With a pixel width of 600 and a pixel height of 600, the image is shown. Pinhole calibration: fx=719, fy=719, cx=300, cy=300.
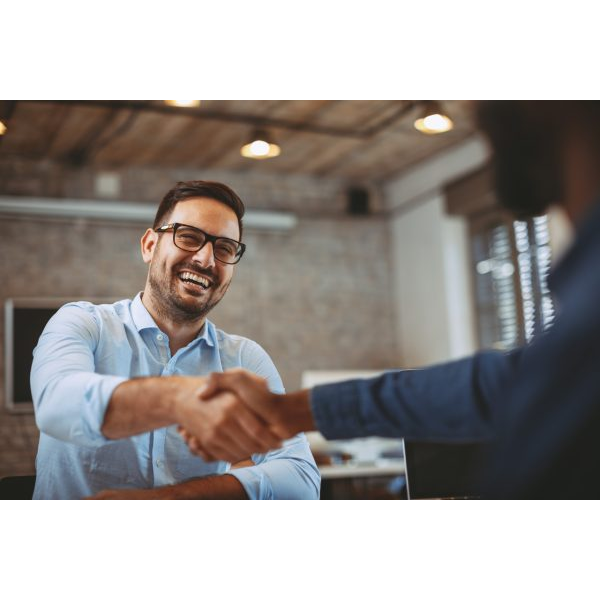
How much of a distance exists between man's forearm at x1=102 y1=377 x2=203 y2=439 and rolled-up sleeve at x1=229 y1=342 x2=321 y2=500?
24cm

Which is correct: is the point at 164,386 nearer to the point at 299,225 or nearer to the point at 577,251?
the point at 577,251

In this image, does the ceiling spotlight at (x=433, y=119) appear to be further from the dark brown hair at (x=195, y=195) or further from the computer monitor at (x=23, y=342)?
the computer monitor at (x=23, y=342)

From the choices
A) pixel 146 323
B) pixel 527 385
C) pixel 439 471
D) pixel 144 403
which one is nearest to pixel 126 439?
pixel 144 403

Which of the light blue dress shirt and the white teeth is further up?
the white teeth

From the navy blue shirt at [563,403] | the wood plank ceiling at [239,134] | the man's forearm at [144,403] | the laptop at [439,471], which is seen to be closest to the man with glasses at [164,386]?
the man's forearm at [144,403]

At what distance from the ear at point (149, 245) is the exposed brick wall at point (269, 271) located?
0.04m

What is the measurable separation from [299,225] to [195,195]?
226 cm

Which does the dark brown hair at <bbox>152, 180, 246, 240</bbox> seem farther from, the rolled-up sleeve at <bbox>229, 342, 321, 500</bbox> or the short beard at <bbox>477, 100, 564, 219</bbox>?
the short beard at <bbox>477, 100, 564, 219</bbox>

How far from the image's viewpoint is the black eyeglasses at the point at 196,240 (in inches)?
63.1

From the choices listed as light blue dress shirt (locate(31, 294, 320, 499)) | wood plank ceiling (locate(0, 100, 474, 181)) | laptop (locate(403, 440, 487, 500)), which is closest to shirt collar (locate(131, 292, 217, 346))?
light blue dress shirt (locate(31, 294, 320, 499))

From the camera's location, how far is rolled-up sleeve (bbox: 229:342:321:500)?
5.14 feet

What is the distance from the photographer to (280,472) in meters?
1.58
